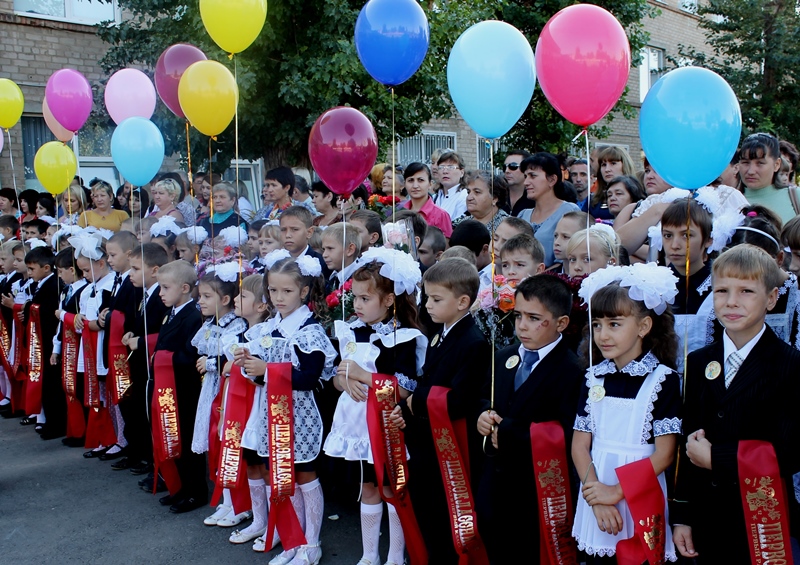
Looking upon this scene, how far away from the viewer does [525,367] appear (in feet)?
10.1

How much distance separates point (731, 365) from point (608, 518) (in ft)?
2.30

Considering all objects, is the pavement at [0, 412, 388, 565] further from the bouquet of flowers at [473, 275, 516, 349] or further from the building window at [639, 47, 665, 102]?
the building window at [639, 47, 665, 102]

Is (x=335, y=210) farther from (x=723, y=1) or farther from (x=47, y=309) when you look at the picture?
(x=723, y=1)

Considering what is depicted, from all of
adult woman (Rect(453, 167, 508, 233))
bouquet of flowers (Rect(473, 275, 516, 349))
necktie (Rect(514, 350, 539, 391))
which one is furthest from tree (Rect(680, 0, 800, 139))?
necktie (Rect(514, 350, 539, 391))

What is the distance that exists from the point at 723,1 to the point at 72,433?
13.1 metres

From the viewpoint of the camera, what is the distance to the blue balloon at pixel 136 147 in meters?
5.61

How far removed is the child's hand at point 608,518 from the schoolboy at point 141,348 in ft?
11.0

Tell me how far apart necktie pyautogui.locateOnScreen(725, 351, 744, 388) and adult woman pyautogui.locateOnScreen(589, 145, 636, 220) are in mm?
2868

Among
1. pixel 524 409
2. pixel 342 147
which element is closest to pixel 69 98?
pixel 342 147

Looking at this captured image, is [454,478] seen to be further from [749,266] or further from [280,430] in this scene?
[749,266]

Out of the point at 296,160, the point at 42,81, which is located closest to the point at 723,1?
the point at 296,160

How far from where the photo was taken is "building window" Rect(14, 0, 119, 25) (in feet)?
38.5

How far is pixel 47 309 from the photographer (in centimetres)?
656

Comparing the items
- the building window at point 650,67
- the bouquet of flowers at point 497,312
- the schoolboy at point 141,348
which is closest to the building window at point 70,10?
the schoolboy at point 141,348
